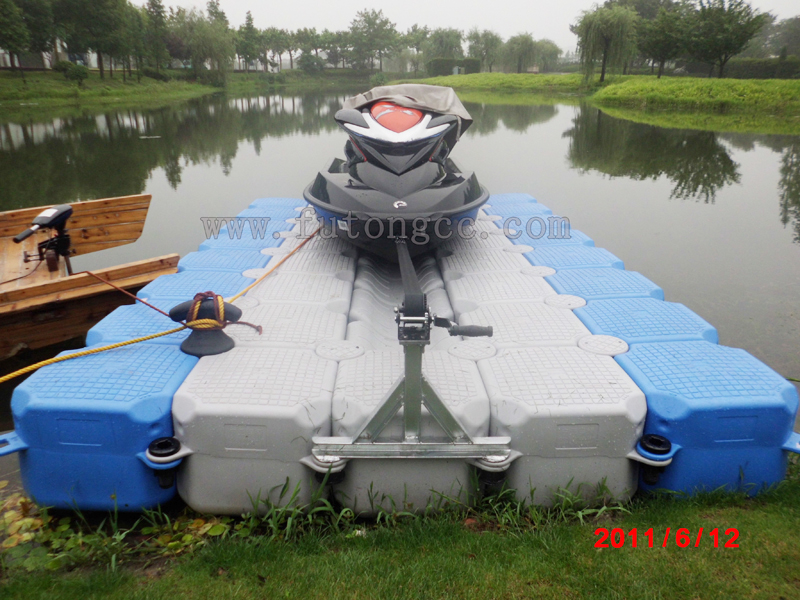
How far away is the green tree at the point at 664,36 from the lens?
32281 mm

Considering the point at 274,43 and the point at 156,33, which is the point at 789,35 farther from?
the point at 156,33

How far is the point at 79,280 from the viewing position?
13.4 ft

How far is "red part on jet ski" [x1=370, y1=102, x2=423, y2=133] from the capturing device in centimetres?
415

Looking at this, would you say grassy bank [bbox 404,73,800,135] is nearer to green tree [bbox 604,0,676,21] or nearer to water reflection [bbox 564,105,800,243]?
water reflection [bbox 564,105,800,243]

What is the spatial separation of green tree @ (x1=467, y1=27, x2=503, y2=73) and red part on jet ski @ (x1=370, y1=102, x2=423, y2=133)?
203ft

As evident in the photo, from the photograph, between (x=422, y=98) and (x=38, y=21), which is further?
(x=38, y=21)

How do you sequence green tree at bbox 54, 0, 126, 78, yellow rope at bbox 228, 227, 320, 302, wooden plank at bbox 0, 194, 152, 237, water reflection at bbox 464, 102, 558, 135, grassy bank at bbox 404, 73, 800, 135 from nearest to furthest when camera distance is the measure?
1. yellow rope at bbox 228, 227, 320, 302
2. wooden plank at bbox 0, 194, 152, 237
3. water reflection at bbox 464, 102, 558, 135
4. grassy bank at bbox 404, 73, 800, 135
5. green tree at bbox 54, 0, 126, 78

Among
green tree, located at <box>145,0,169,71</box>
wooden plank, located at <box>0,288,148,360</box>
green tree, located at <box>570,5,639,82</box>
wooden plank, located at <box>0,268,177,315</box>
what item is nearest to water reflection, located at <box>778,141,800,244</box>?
wooden plank, located at <box>0,268,177,315</box>

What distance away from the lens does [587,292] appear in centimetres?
352

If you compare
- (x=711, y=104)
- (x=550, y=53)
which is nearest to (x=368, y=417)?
(x=711, y=104)

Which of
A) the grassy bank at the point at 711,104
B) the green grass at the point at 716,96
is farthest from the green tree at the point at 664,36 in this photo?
the green grass at the point at 716,96

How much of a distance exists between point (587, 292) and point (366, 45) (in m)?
74.6
